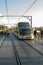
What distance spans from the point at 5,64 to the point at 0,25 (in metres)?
119

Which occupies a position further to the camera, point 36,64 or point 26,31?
point 26,31

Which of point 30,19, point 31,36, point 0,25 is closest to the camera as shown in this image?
point 31,36

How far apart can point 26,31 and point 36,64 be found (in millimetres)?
29539

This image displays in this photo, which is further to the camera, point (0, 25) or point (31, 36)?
point (0, 25)

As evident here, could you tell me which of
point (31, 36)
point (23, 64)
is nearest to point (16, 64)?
point (23, 64)

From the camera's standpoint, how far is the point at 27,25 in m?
43.0

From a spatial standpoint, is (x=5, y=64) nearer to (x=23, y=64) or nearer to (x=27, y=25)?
(x=23, y=64)

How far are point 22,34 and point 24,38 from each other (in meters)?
0.79

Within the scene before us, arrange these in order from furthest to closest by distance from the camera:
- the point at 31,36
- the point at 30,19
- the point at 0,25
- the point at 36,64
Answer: the point at 0,25, the point at 30,19, the point at 31,36, the point at 36,64

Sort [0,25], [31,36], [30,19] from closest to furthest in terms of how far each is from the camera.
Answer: [31,36], [30,19], [0,25]

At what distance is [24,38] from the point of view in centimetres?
4153

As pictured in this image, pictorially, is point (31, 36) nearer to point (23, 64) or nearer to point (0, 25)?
point (23, 64)

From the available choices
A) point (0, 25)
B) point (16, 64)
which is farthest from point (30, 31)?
point (0, 25)

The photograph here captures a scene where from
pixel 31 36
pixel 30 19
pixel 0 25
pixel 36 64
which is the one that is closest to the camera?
pixel 36 64
